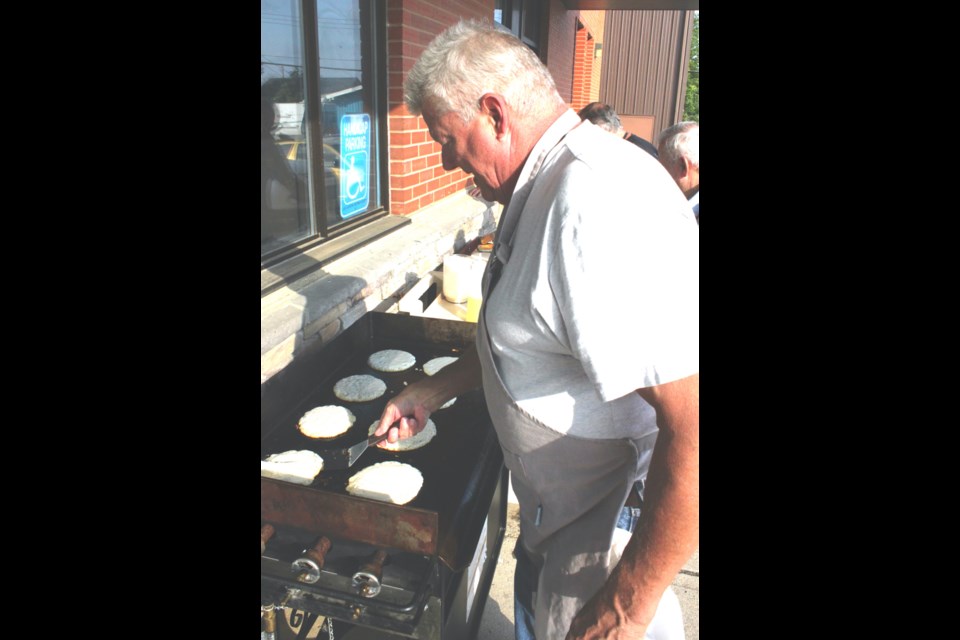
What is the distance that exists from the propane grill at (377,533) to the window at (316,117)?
3.24 ft

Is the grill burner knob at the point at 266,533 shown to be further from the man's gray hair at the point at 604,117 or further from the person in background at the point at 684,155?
the man's gray hair at the point at 604,117

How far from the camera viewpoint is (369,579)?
154 centimetres

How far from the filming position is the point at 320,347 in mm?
2680

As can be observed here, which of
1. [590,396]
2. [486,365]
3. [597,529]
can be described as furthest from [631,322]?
[597,529]

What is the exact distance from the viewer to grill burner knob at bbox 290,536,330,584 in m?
1.54

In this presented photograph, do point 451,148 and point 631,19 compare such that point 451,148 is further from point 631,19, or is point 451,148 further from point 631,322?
point 631,19

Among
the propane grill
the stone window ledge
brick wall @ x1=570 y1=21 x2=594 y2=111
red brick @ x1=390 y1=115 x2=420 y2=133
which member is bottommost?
the propane grill

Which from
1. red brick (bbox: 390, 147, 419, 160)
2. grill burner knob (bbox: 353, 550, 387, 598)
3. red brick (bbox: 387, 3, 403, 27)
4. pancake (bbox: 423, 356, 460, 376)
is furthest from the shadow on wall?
red brick (bbox: 387, 3, 403, 27)

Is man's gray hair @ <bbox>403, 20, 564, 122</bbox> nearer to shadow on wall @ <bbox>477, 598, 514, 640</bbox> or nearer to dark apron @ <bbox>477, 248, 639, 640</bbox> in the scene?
dark apron @ <bbox>477, 248, 639, 640</bbox>

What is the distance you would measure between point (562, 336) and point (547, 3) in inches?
315

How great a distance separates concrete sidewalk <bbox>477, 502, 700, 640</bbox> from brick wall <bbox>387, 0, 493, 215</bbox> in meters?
2.40

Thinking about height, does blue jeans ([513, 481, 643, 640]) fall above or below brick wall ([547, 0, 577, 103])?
below

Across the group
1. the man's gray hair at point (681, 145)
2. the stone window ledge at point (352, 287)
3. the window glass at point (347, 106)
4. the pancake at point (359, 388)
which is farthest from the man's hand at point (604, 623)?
the man's gray hair at point (681, 145)

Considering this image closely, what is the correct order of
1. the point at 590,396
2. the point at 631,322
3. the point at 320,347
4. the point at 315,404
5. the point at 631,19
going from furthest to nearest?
the point at 631,19, the point at 320,347, the point at 315,404, the point at 590,396, the point at 631,322
